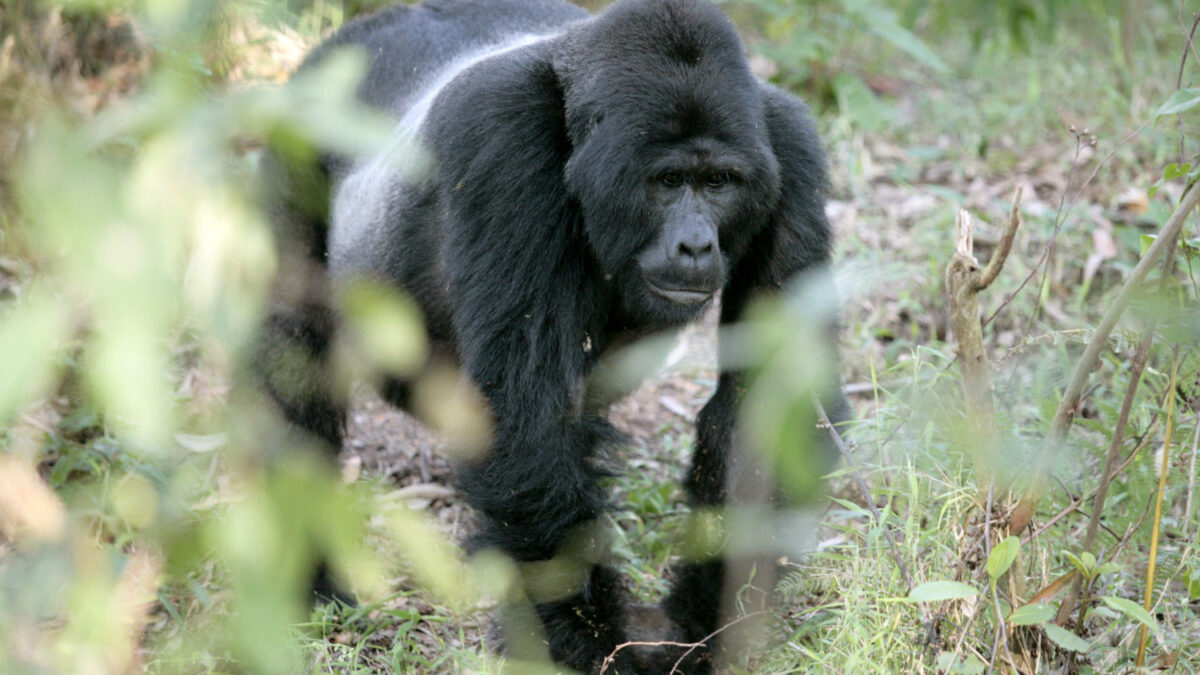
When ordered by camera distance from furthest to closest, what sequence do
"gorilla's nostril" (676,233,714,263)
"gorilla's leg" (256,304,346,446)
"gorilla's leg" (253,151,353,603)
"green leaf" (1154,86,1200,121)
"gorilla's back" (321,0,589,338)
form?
"gorilla's leg" (256,304,346,446) → "gorilla's leg" (253,151,353,603) → "gorilla's back" (321,0,589,338) → "gorilla's nostril" (676,233,714,263) → "green leaf" (1154,86,1200,121)

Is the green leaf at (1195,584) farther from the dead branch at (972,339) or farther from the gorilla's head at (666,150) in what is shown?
the gorilla's head at (666,150)

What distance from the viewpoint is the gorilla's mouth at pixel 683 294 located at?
10.8 ft

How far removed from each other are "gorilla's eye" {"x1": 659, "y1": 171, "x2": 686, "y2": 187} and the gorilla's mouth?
305 millimetres

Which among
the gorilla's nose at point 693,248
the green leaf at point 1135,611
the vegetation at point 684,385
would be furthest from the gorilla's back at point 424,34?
the green leaf at point 1135,611

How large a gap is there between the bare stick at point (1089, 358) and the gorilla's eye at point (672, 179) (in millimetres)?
1274

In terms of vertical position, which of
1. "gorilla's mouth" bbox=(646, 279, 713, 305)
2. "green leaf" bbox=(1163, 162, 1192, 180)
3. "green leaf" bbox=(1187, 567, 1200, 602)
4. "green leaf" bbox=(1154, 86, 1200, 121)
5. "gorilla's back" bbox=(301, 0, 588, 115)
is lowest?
"green leaf" bbox=(1187, 567, 1200, 602)

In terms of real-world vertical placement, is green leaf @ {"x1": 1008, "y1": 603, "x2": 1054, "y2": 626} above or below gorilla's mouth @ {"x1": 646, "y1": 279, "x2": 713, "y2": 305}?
below

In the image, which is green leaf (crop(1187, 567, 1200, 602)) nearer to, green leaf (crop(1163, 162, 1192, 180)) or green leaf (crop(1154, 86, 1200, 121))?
green leaf (crop(1163, 162, 1192, 180))

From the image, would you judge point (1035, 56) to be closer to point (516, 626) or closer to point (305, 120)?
point (516, 626)

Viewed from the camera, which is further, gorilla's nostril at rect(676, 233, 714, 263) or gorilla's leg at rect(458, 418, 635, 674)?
gorilla's leg at rect(458, 418, 635, 674)

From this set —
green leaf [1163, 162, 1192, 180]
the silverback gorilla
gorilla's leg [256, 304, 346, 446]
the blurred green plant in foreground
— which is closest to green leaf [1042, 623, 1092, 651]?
green leaf [1163, 162, 1192, 180]

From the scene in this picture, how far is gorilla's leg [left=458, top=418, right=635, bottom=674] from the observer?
3.34 m

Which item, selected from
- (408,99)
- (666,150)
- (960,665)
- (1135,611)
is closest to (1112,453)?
(1135,611)

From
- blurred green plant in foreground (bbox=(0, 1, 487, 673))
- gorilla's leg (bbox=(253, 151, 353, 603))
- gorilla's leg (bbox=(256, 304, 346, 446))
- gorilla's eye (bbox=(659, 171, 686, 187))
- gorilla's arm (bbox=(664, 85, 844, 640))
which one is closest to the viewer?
blurred green plant in foreground (bbox=(0, 1, 487, 673))
